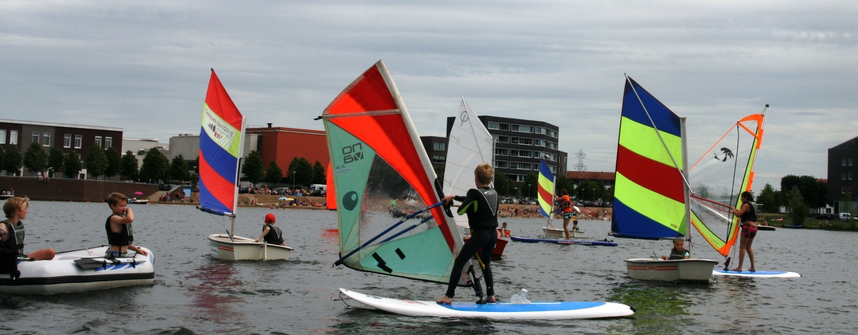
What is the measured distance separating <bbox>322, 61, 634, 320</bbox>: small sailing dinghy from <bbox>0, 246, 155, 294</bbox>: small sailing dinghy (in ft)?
15.1

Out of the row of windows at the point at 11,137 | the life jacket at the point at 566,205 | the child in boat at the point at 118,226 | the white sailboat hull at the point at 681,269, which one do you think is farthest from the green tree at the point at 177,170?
the white sailboat hull at the point at 681,269

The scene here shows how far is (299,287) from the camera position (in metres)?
15.5

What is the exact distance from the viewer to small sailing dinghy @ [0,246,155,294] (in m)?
12.3

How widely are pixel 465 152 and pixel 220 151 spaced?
866 cm

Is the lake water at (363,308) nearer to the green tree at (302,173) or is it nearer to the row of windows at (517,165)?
the green tree at (302,173)

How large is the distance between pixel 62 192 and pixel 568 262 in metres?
77.7

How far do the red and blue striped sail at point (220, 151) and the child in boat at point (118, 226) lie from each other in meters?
8.20

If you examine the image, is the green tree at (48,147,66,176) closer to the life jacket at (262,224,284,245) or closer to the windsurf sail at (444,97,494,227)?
the windsurf sail at (444,97,494,227)

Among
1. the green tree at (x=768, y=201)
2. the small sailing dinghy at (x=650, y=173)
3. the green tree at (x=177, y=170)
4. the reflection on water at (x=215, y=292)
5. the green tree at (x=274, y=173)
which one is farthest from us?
the green tree at (x=768, y=201)

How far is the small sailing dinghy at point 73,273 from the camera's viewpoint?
12328mm

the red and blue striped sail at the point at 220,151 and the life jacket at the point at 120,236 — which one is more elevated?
the red and blue striped sail at the point at 220,151

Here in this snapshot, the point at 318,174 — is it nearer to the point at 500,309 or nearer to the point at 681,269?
the point at 681,269

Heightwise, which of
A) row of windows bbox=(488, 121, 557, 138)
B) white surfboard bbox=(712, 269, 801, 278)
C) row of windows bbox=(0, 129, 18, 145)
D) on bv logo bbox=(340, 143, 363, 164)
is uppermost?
row of windows bbox=(488, 121, 557, 138)

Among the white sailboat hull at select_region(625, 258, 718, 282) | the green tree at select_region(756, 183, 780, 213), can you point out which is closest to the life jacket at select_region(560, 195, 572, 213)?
the white sailboat hull at select_region(625, 258, 718, 282)
